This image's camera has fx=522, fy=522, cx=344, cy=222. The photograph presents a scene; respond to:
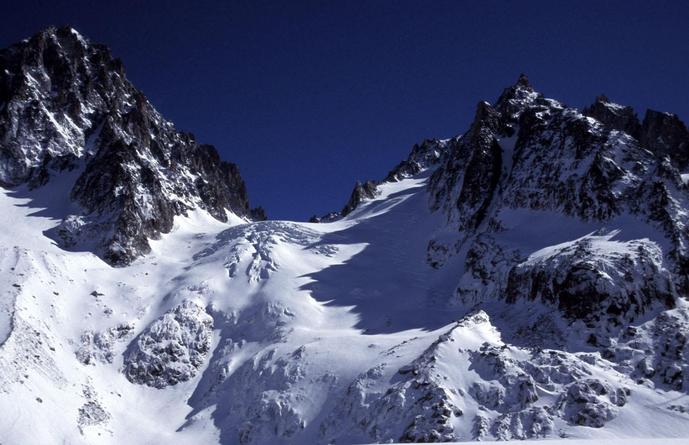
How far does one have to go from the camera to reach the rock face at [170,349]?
55.3 m

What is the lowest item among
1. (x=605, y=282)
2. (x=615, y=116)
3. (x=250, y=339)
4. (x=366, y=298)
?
(x=250, y=339)

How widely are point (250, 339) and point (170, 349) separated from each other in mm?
8765

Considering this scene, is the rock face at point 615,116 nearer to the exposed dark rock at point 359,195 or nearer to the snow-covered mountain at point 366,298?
the snow-covered mountain at point 366,298

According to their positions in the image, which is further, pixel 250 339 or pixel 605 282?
pixel 250 339

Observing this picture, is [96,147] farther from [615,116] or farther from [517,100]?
[615,116]

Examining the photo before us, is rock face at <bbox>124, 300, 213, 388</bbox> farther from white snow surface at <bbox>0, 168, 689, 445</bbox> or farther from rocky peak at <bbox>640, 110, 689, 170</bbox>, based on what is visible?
rocky peak at <bbox>640, 110, 689, 170</bbox>

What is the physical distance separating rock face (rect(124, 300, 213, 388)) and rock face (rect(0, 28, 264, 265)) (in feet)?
62.1

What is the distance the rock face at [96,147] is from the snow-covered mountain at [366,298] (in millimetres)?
554

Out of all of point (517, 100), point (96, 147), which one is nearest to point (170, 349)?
point (96, 147)

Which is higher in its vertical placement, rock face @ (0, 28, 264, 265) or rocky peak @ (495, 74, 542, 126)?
rocky peak @ (495, 74, 542, 126)

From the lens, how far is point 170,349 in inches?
2260

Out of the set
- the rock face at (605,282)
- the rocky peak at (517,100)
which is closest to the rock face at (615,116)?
the rocky peak at (517,100)

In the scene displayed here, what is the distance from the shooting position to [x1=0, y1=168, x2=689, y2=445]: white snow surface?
1634 inches

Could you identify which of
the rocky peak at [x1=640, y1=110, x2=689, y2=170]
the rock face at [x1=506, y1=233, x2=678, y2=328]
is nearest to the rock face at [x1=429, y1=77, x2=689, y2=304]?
the rocky peak at [x1=640, y1=110, x2=689, y2=170]
